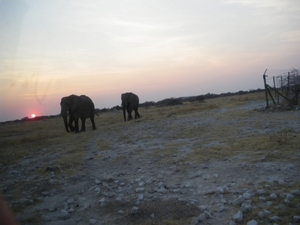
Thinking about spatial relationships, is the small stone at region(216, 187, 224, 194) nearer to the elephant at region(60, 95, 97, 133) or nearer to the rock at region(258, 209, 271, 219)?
the rock at region(258, 209, 271, 219)

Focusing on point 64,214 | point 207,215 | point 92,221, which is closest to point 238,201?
point 207,215

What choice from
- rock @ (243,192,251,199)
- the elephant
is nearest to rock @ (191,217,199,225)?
rock @ (243,192,251,199)

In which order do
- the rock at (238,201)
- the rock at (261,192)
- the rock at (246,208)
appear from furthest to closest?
the rock at (261,192) → the rock at (238,201) → the rock at (246,208)

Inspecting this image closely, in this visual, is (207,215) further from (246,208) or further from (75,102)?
(75,102)

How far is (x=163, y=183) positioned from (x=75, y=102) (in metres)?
13.3

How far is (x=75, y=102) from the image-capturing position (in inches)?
688

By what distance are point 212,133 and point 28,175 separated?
6.44 metres

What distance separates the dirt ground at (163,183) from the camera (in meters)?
4.10

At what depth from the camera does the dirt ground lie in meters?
4.10

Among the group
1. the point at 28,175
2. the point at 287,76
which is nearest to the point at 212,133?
the point at 28,175

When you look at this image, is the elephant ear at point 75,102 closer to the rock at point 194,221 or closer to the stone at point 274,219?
the rock at point 194,221

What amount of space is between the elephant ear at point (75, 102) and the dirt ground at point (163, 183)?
8685 millimetres

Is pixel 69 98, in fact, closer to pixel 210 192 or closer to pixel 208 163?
pixel 208 163

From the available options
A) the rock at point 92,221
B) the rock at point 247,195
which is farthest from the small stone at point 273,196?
the rock at point 92,221
